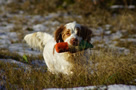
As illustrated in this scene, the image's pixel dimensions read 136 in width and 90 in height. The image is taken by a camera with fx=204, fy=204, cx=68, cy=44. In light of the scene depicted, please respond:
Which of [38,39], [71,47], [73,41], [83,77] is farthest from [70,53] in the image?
[38,39]

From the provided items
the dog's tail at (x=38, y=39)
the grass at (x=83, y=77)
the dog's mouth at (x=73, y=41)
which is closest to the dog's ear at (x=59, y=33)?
the dog's mouth at (x=73, y=41)

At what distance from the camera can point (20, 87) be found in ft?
8.18

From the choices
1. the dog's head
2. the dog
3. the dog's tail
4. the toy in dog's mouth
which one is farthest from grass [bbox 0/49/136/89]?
the dog's tail

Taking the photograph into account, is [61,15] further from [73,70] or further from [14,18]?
[73,70]

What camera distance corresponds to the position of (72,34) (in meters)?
2.93

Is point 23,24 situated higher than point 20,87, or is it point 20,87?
point 20,87

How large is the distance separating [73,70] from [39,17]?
22.2 feet

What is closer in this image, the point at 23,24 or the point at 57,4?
the point at 23,24

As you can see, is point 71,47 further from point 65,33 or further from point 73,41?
point 65,33

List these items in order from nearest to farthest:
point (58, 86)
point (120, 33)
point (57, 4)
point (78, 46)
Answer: point (58, 86)
point (78, 46)
point (120, 33)
point (57, 4)

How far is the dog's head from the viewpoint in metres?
2.86

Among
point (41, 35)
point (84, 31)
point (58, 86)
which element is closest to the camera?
point (58, 86)

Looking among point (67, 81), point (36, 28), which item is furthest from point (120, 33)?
point (67, 81)

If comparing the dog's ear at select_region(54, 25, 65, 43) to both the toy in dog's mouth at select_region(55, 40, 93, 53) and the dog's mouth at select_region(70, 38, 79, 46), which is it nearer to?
the toy in dog's mouth at select_region(55, 40, 93, 53)
